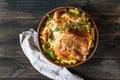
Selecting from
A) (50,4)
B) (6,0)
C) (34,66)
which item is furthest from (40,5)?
(34,66)

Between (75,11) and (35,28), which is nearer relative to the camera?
(75,11)

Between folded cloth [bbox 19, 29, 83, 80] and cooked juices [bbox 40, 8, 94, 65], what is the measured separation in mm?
91

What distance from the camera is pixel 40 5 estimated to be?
145cm

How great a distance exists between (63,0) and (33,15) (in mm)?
162

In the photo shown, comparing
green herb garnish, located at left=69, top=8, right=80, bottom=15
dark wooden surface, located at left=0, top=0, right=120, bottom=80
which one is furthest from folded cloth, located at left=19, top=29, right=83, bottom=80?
green herb garnish, located at left=69, top=8, right=80, bottom=15

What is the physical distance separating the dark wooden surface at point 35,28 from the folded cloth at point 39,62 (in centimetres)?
3

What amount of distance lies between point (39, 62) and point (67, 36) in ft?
0.75

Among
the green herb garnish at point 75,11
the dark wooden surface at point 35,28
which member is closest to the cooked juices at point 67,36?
the green herb garnish at point 75,11

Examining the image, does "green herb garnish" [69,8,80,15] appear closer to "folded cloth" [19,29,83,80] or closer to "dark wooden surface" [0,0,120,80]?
"dark wooden surface" [0,0,120,80]

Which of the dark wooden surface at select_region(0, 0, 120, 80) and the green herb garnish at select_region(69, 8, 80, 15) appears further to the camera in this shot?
the dark wooden surface at select_region(0, 0, 120, 80)

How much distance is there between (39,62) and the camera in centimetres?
142

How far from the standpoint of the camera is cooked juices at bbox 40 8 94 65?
50.5 inches

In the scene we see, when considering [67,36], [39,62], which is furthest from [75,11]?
[39,62]

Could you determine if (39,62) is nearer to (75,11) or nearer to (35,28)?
(35,28)
